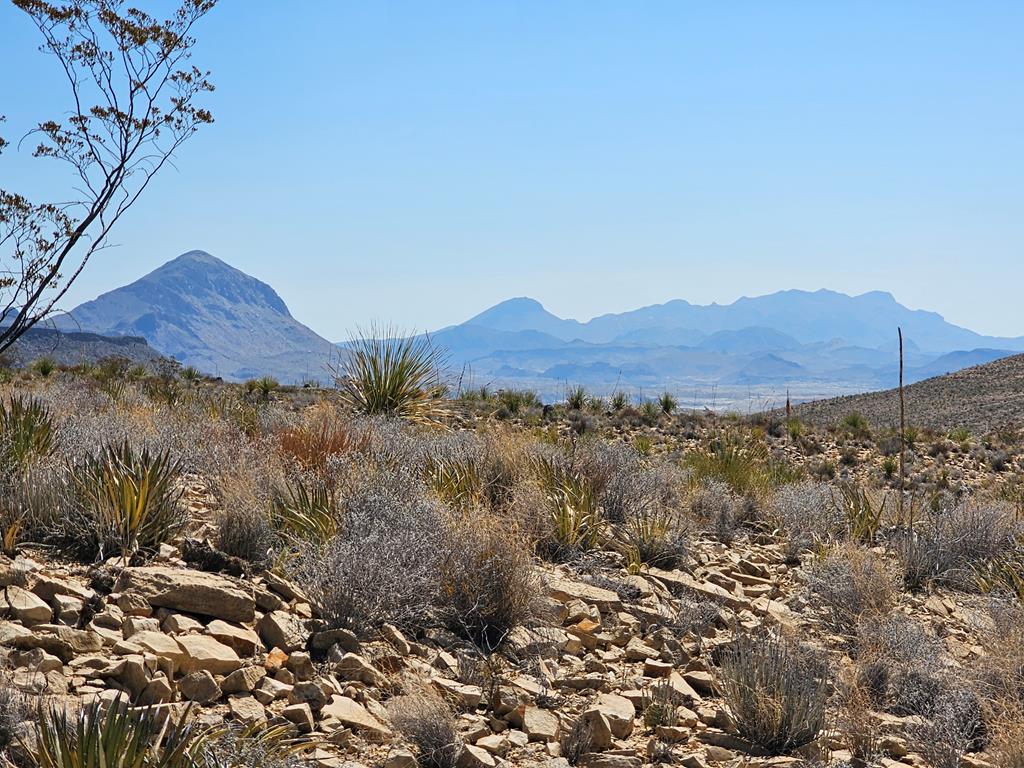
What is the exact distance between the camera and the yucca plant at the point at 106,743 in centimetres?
288

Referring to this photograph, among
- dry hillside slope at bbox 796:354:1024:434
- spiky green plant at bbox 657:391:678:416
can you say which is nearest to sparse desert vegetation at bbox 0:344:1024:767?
spiky green plant at bbox 657:391:678:416

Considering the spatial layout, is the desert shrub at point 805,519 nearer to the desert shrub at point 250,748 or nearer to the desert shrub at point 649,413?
Result: the desert shrub at point 250,748

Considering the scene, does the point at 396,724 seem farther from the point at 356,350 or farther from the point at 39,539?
the point at 356,350

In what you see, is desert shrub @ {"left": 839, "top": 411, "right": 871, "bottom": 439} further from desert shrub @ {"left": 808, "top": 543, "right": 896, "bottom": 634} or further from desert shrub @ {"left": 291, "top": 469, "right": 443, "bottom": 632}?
desert shrub @ {"left": 291, "top": 469, "right": 443, "bottom": 632}

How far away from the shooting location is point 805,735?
445 cm

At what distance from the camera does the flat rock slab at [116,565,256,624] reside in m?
4.66

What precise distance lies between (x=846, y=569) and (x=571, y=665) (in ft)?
9.09

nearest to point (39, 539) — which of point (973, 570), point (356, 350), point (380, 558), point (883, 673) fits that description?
point (380, 558)

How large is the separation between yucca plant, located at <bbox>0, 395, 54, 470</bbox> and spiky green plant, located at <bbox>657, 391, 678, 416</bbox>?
67.6 ft

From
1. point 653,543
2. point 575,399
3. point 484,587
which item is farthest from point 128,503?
point 575,399

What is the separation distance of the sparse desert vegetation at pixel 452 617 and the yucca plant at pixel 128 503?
0.02 meters

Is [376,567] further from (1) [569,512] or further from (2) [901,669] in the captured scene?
A: (2) [901,669]

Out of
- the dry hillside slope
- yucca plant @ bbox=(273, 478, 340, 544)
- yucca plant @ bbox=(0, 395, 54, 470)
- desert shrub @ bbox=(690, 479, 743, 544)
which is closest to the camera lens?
yucca plant @ bbox=(273, 478, 340, 544)

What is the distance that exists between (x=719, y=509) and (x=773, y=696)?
16.1 feet
